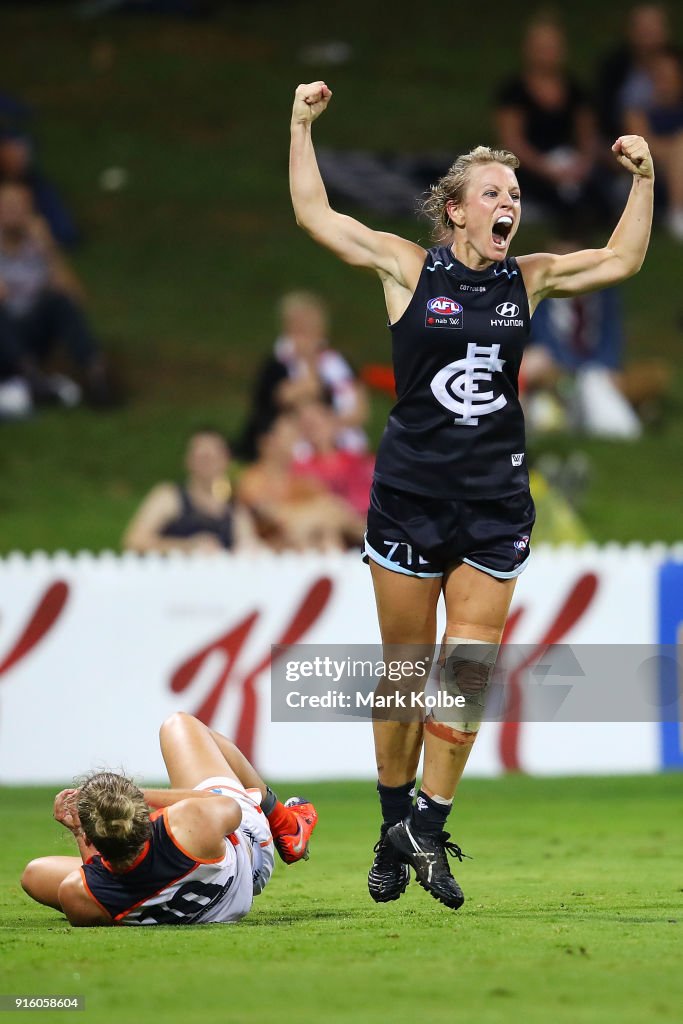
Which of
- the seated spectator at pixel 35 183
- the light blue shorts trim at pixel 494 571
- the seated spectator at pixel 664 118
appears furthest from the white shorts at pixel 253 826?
the seated spectator at pixel 664 118

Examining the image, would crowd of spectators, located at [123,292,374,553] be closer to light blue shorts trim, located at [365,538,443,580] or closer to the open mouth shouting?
light blue shorts trim, located at [365,538,443,580]

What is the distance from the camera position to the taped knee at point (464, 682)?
229 inches

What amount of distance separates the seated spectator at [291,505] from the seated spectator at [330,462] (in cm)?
7

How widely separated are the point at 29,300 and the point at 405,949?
34.2 ft

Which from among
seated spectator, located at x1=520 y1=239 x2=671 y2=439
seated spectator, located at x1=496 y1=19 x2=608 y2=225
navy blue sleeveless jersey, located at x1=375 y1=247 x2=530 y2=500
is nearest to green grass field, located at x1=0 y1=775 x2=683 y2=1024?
navy blue sleeveless jersey, located at x1=375 y1=247 x2=530 y2=500

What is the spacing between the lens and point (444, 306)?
580cm

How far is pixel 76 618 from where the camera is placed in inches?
418

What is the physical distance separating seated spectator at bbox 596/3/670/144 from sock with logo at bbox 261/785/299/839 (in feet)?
37.8

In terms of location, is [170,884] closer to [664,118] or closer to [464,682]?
[464,682]

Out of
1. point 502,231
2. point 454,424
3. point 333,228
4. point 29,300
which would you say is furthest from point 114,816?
point 29,300

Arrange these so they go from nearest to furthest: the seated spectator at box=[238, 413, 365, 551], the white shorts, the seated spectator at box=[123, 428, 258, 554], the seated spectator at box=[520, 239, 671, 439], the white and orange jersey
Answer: the white and orange jersey
the white shorts
the seated spectator at box=[123, 428, 258, 554]
the seated spectator at box=[238, 413, 365, 551]
the seated spectator at box=[520, 239, 671, 439]

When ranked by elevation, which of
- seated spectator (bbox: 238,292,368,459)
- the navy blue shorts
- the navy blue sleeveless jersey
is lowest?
seated spectator (bbox: 238,292,368,459)

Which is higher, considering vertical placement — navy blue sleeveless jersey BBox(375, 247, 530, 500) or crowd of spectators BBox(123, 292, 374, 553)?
navy blue sleeveless jersey BBox(375, 247, 530, 500)

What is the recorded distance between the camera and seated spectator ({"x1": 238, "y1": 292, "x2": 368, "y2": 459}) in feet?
43.0
